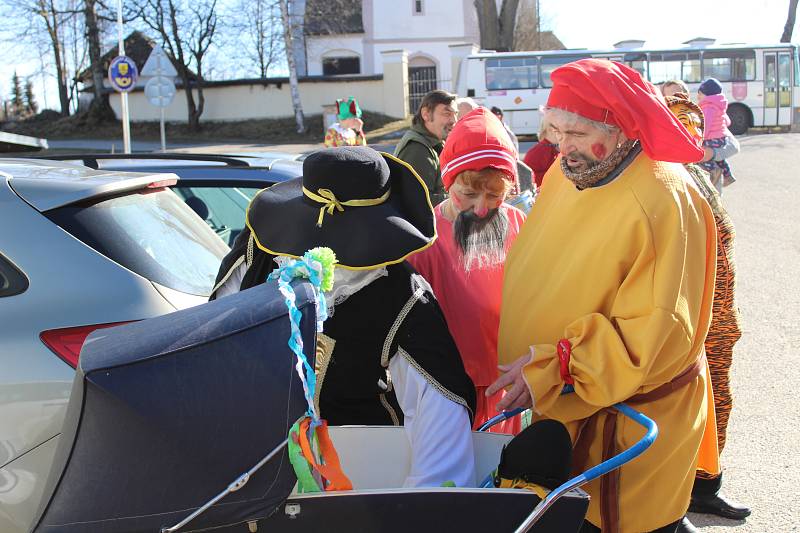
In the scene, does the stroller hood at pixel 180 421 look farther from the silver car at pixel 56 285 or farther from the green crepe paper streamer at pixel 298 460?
the silver car at pixel 56 285

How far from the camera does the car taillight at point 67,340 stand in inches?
107

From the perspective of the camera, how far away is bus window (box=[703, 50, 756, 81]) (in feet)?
90.9

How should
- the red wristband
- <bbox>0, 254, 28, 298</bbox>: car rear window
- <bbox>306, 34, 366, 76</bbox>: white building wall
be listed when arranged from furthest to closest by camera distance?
<bbox>306, 34, 366, 76</bbox>: white building wall
<bbox>0, 254, 28, 298</bbox>: car rear window
the red wristband

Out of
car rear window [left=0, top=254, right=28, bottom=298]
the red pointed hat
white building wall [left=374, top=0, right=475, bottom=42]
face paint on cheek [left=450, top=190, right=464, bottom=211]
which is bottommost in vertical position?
car rear window [left=0, top=254, right=28, bottom=298]

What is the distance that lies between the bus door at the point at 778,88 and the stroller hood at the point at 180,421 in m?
30.0

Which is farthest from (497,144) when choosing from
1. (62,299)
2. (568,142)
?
(62,299)

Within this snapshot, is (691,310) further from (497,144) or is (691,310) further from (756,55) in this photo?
A: (756,55)

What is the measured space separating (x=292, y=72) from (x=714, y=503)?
30.9 m

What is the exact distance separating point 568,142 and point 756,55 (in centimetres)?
2895

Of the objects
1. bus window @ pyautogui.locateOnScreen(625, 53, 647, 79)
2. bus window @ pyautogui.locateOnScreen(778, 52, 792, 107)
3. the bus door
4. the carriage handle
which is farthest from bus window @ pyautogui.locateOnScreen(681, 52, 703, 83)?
the carriage handle

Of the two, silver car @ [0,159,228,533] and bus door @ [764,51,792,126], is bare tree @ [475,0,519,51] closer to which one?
bus door @ [764,51,792,126]

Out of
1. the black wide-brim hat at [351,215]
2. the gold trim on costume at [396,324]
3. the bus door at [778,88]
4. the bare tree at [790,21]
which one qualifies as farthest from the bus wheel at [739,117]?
the gold trim on costume at [396,324]

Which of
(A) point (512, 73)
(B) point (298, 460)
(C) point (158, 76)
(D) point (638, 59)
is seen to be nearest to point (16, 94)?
(A) point (512, 73)

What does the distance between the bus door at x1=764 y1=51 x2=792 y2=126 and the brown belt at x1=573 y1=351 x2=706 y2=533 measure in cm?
2909
